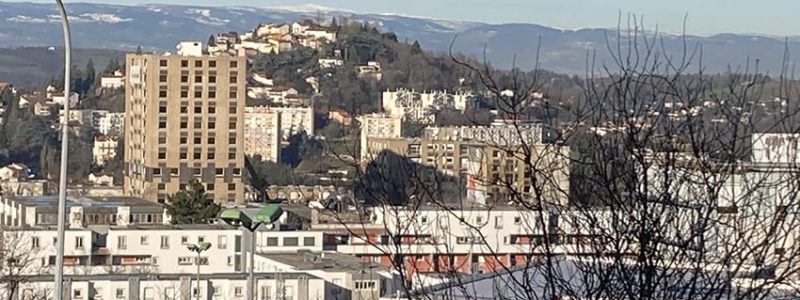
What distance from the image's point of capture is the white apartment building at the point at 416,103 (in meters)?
74.5

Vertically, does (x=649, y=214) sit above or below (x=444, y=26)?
above

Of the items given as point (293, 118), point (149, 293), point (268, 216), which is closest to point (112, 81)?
point (293, 118)

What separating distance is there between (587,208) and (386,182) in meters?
0.59

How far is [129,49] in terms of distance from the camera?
92.2m

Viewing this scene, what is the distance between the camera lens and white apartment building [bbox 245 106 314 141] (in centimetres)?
7306

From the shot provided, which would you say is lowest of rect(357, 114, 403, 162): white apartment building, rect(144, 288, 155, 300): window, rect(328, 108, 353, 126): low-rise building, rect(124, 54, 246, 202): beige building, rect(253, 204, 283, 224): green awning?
rect(328, 108, 353, 126): low-rise building

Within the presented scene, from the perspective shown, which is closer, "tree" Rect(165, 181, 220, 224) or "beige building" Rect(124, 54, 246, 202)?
"tree" Rect(165, 181, 220, 224)

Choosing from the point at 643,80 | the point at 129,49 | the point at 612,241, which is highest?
the point at 643,80

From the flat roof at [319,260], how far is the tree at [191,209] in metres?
6.83

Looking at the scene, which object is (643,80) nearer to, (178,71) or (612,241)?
(612,241)

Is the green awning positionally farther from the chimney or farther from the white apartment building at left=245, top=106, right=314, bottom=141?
the white apartment building at left=245, top=106, right=314, bottom=141

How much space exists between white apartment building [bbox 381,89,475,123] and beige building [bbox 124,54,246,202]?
2676cm

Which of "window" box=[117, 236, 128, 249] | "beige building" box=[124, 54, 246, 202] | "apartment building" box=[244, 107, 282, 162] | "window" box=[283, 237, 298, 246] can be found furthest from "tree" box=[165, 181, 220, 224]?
"apartment building" box=[244, 107, 282, 162]

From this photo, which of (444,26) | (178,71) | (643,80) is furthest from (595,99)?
(444,26)
